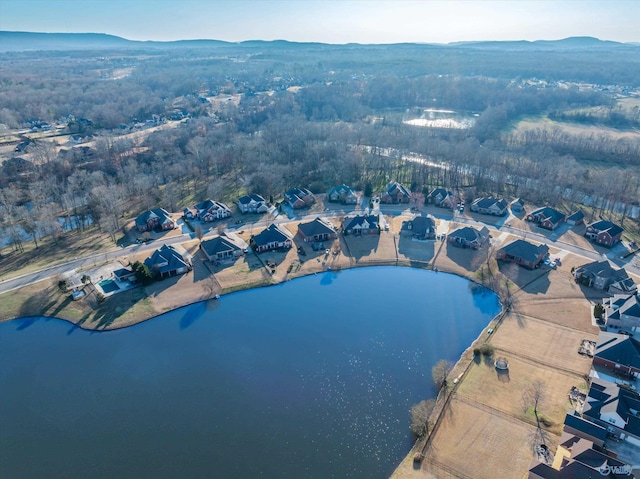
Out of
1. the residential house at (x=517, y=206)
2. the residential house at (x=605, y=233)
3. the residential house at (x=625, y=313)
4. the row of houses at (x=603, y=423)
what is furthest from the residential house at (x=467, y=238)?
the row of houses at (x=603, y=423)

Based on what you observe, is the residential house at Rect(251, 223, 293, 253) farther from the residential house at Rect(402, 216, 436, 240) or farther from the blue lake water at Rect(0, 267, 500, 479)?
the residential house at Rect(402, 216, 436, 240)

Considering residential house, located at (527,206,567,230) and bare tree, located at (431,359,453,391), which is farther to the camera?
residential house, located at (527,206,567,230)

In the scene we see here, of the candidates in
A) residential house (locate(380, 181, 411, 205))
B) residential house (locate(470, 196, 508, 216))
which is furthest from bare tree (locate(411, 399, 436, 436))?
residential house (locate(380, 181, 411, 205))

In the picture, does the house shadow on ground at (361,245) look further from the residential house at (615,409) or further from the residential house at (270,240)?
the residential house at (615,409)

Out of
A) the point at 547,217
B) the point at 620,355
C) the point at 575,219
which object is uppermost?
the point at 547,217

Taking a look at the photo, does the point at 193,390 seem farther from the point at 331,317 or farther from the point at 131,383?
the point at 331,317

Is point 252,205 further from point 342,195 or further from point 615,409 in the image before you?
point 615,409

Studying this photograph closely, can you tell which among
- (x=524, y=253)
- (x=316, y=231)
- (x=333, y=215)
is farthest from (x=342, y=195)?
(x=524, y=253)

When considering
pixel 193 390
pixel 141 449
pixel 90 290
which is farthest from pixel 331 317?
pixel 90 290
